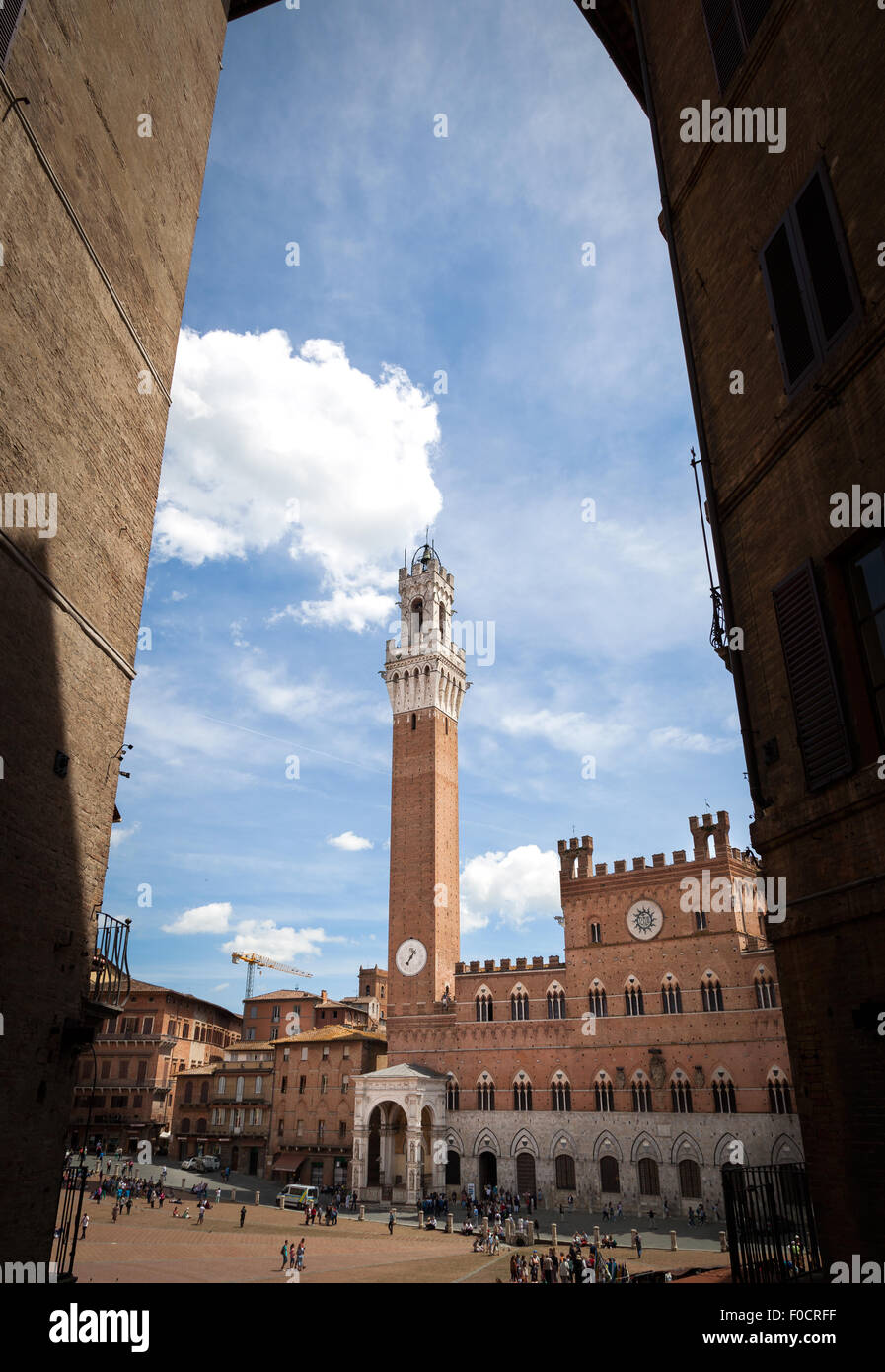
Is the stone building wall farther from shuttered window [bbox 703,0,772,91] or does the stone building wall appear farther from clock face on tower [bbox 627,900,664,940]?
clock face on tower [bbox 627,900,664,940]

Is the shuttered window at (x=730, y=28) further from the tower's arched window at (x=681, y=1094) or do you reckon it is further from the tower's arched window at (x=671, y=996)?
the tower's arched window at (x=681, y=1094)

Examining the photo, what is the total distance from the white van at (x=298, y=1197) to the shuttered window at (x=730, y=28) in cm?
4176

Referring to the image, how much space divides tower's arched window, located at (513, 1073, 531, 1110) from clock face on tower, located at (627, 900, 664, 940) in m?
9.52

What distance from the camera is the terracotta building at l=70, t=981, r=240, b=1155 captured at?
57969 mm

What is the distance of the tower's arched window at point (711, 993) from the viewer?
39688mm

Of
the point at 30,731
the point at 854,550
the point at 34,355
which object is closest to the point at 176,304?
the point at 34,355

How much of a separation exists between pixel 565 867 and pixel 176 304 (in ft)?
128

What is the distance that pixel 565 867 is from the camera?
156ft

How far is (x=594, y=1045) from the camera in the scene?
42625mm

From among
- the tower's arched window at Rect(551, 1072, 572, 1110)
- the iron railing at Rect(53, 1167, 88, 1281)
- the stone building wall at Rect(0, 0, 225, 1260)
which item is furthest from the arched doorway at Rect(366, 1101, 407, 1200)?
the stone building wall at Rect(0, 0, 225, 1260)

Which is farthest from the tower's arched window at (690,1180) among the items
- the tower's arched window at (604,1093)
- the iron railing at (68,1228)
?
the iron railing at (68,1228)

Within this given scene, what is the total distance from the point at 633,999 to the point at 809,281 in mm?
39757
